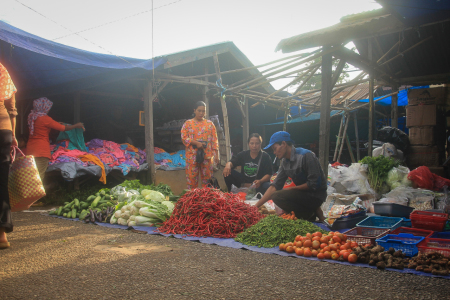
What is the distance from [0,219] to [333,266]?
10.3 ft

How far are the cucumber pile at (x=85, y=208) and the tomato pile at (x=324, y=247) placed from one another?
11.2 ft

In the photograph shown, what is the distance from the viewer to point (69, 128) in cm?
725

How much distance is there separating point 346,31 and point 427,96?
173 inches

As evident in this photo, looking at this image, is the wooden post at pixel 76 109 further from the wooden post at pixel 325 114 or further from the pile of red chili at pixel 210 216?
the wooden post at pixel 325 114

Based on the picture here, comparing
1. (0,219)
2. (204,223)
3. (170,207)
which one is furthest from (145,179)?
(0,219)

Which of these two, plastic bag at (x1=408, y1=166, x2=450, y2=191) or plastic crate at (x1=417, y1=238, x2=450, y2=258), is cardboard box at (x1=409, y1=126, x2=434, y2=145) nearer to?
plastic bag at (x1=408, y1=166, x2=450, y2=191)

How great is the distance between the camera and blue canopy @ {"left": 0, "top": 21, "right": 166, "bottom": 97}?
5.41 m

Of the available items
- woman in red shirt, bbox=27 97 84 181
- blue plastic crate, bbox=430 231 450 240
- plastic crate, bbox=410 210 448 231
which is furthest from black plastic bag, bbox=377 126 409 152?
woman in red shirt, bbox=27 97 84 181

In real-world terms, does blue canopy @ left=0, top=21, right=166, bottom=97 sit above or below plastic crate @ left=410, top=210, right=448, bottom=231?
above

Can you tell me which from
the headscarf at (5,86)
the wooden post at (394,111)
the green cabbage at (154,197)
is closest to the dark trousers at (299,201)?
the green cabbage at (154,197)

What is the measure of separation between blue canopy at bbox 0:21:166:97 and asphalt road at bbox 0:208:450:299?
3393 millimetres

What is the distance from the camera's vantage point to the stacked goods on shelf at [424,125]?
7.73m

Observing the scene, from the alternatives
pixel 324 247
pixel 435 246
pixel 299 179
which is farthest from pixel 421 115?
pixel 324 247

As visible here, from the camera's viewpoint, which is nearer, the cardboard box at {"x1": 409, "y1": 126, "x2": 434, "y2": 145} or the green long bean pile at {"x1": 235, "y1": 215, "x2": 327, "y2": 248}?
the green long bean pile at {"x1": 235, "y1": 215, "x2": 327, "y2": 248}
